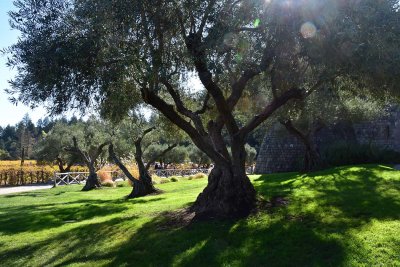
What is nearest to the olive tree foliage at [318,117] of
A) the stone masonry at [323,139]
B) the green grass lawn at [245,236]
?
the stone masonry at [323,139]

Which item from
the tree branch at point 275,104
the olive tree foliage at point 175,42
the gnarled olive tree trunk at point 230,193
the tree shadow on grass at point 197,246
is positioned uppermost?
the olive tree foliage at point 175,42

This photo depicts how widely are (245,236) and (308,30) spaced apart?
528 cm

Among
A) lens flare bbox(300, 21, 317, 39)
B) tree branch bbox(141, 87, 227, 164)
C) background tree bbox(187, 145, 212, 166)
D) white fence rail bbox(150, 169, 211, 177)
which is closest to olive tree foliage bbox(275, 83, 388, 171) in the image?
tree branch bbox(141, 87, 227, 164)

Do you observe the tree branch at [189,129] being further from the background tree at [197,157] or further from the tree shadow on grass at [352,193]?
the background tree at [197,157]

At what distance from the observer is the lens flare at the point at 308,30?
9.95 m

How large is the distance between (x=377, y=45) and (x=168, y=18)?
199 inches

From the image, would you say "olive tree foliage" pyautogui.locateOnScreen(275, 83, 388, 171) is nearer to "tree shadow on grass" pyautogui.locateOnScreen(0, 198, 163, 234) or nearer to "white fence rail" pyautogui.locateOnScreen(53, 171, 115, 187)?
"tree shadow on grass" pyautogui.locateOnScreen(0, 198, 163, 234)

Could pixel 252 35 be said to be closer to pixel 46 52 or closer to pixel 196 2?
pixel 196 2

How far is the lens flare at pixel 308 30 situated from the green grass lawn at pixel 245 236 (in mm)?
4797

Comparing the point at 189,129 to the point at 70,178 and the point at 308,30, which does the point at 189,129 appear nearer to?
the point at 308,30

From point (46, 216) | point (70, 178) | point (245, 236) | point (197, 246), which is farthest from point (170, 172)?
point (197, 246)

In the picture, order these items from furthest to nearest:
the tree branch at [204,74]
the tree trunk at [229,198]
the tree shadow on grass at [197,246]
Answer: the tree trunk at [229,198], the tree branch at [204,74], the tree shadow on grass at [197,246]

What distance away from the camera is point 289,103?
16.4 meters

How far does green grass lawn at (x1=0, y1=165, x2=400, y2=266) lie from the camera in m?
8.80
